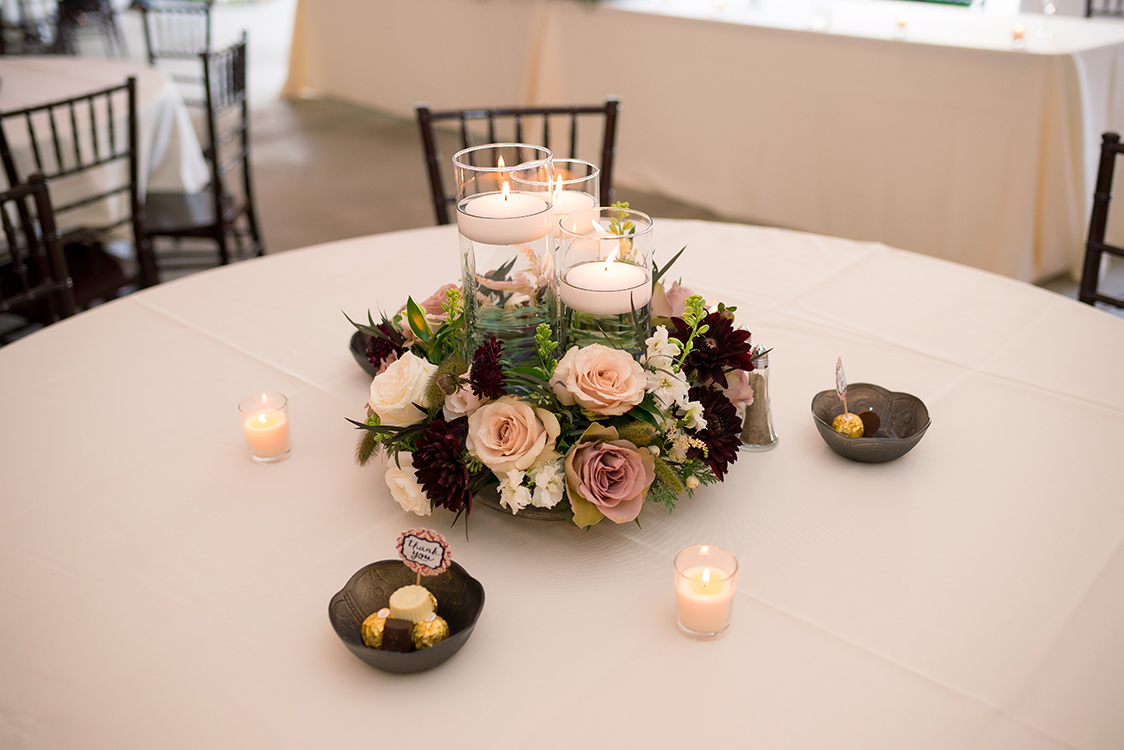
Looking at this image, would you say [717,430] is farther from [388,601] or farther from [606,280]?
[388,601]

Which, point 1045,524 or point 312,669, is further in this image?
point 1045,524

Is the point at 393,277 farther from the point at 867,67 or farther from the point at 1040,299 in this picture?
the point at 867,67

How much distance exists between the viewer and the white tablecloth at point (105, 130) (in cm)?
239

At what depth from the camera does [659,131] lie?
3775mm

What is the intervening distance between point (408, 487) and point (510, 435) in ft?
0.44

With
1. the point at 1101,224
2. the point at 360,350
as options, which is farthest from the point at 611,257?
the point at 1101,224

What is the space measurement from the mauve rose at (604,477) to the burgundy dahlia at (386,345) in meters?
0.27

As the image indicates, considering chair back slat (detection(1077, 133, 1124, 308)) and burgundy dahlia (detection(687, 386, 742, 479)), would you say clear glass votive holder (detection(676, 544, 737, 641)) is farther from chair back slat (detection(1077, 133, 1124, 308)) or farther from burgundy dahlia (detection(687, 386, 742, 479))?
chair back slat (detection(1077, 133, 1124, 308))

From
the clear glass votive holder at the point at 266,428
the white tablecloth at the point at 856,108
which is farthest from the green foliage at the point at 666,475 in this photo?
the white tablecloth at the point at 856,108

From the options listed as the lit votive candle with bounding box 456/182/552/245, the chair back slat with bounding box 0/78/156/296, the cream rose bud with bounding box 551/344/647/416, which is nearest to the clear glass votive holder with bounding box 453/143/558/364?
the lit votive candle with bounding box 456/182/552/245

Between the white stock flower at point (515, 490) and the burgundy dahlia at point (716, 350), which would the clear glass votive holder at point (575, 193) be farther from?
the white stock flower at point (515, 490)

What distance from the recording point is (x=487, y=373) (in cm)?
82

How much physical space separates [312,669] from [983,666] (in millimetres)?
556

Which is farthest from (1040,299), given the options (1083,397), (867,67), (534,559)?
(867,67)
